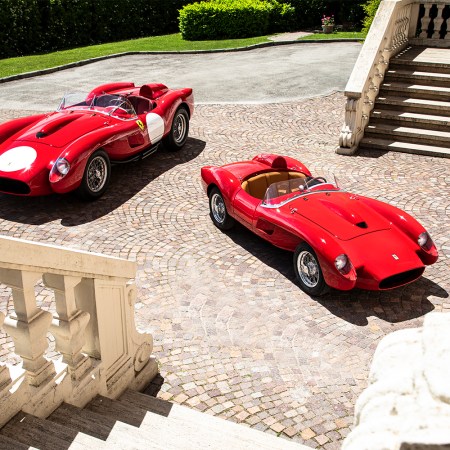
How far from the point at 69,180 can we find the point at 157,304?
113 inches

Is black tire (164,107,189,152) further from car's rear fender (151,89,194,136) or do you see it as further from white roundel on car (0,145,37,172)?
white roundel on car (0,145,37,172)

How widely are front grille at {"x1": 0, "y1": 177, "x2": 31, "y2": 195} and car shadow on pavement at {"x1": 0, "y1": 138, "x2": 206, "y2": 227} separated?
1.16 ft

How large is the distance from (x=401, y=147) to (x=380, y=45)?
2287 mm

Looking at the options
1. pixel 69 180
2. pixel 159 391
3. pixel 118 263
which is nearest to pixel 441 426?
pixel 118 263

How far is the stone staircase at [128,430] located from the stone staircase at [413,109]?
860 cm

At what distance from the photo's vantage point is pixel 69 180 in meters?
8.35

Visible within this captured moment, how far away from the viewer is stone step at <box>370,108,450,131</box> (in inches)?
455

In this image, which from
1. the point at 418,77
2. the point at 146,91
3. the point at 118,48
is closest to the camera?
the point at 146,91

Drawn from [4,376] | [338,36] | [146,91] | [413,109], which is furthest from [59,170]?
[338,36]

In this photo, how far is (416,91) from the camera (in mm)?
12312

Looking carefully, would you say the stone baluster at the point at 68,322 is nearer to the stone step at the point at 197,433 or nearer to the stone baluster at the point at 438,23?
the stone step at the point at 197,433

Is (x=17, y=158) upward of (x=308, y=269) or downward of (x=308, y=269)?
upward

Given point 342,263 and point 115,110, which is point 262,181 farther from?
point 115,110

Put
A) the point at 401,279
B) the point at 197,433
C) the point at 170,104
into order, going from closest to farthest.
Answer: the point at 197,433 < the point at 401,279 < the point at 170,104
